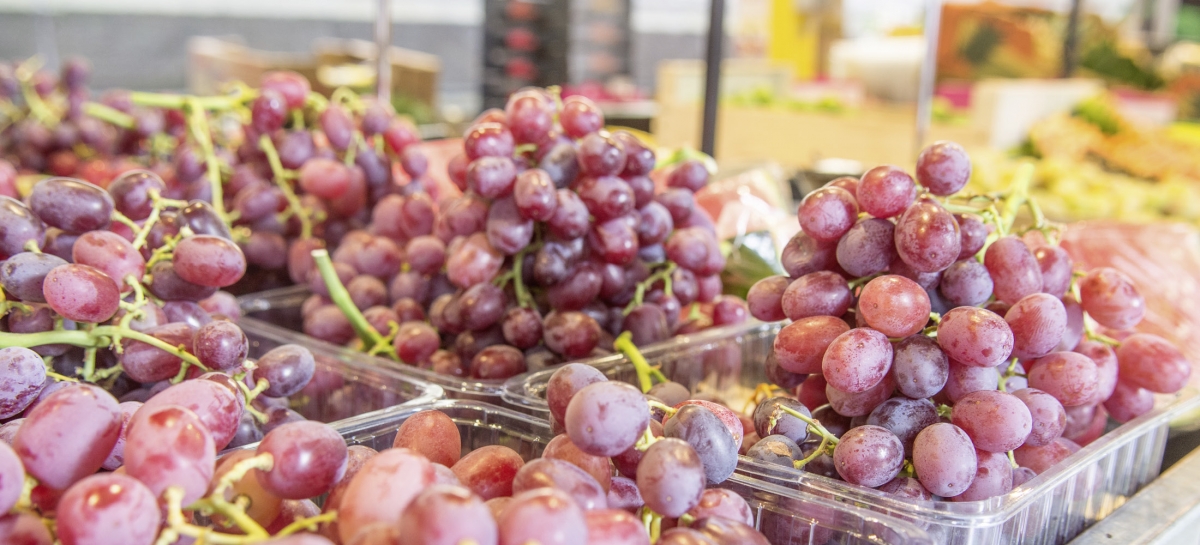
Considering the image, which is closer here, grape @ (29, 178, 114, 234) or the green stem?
grape @ (29, 178, 114, 234)

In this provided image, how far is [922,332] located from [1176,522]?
0.35 meters

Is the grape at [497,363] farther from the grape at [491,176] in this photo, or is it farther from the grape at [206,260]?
the grape at [206,260]

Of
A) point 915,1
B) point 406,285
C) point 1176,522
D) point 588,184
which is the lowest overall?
point 1176,522

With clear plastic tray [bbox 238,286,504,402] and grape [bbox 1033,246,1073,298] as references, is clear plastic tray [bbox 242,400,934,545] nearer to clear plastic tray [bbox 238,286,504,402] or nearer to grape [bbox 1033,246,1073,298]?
clear plastic tray [bbox 238,286,504,402]

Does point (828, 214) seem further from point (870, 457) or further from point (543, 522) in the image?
point (543, 522)

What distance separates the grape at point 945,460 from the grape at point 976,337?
0.20ft

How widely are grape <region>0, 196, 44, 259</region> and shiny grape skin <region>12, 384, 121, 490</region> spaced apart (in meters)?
0.28

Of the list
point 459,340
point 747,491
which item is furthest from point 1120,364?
point 459,340

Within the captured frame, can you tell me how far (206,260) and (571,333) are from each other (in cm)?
40

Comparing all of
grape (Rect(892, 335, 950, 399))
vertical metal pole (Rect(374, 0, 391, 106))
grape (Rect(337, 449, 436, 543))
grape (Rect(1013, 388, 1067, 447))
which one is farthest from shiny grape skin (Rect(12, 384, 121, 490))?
vertical metal pole (Rect(374, 0, 391, 106))

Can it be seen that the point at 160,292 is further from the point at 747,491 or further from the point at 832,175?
the point at 832,175

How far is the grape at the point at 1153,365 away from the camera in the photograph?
2.99 ft

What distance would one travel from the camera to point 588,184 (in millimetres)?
1030

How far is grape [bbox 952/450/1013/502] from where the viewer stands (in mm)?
727
